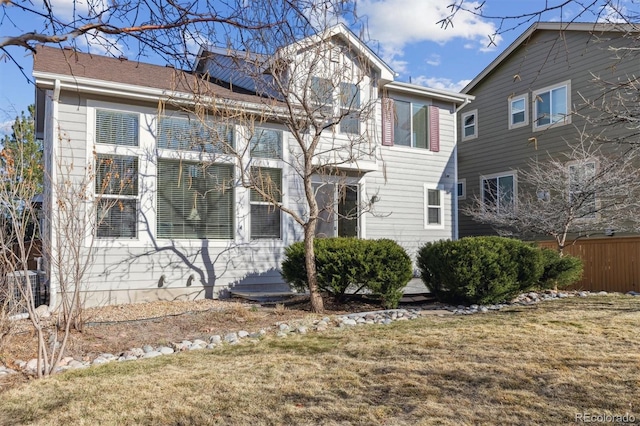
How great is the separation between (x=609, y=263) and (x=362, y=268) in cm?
755

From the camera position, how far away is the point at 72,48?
117 inches

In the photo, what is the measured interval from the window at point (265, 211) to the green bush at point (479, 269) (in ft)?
10.4

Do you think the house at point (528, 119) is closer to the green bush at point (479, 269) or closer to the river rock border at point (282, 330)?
the green bush at point (479, 269)

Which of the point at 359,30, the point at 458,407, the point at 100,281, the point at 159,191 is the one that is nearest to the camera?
the point at 458,407

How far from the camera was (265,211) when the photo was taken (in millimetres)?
10391

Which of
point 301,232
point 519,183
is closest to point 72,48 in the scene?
point 301,232

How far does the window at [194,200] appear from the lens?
30.7 ft

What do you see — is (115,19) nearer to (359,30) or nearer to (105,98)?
(359,30)

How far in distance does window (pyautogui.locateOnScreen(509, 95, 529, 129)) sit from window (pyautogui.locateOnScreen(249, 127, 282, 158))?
29.7 ft

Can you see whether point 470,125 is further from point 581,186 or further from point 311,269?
point 311,269

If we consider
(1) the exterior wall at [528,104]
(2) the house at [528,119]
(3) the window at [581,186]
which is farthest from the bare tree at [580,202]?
(1) the exterior wall at [528,104]

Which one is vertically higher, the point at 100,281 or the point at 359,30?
the point at 359,30

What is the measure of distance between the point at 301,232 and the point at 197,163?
267cm

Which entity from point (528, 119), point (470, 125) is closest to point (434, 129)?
point (528, 119)
